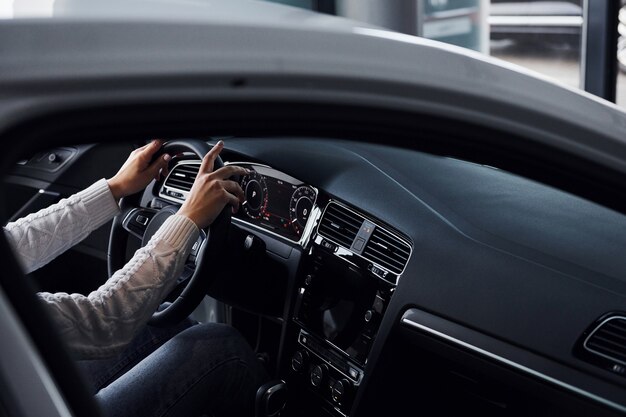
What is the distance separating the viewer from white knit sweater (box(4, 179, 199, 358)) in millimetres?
1097

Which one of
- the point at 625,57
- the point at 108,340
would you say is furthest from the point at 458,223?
the point at 625,57

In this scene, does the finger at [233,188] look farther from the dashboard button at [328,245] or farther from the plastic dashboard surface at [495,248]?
the dashboard button at [328,245]

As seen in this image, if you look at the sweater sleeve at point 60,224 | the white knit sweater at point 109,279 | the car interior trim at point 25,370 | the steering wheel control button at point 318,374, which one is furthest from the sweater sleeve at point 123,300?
the steering wheel control button at point 318,374

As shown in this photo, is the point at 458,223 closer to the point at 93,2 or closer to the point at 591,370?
the point at 591,370

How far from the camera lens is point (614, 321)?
1.21 m

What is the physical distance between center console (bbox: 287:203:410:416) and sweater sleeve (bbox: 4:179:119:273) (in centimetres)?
43

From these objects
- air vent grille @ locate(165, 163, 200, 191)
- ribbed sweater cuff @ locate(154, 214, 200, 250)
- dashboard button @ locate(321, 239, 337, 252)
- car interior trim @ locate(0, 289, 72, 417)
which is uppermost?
car interior trim @ locate(0, 289, 72, 417)

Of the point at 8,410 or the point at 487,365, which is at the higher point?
the point at 8,410

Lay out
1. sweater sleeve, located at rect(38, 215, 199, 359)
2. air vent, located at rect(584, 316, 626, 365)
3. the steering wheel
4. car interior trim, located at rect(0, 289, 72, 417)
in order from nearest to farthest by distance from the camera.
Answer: car interior trim, located at rect(0, 289, 72, 417) → sweater sleeve, located at rect(38, 215, 199, 359) → air vent, located at rect(584, 316, 626, 365) → the steering wheel

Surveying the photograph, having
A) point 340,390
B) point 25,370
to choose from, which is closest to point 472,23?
point 340,390

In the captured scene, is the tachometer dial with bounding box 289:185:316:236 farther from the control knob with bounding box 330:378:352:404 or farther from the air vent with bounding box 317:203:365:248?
the control knob with bounding box 330:378:352:404

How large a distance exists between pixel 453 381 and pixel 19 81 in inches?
47.1

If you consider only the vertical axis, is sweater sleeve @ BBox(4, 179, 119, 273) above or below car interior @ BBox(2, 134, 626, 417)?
above

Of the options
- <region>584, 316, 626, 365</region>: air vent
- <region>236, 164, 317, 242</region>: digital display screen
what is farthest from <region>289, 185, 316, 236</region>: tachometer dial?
<region>584, 316, 626, 365</region>: air vent
